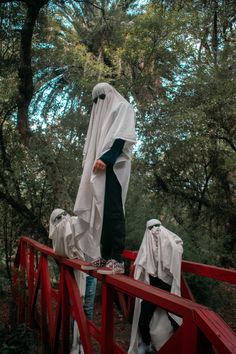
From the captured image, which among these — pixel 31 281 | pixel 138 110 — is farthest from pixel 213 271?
pixel 138 110

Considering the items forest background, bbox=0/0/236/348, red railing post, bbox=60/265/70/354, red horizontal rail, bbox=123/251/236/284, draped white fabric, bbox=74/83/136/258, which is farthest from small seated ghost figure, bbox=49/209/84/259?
forest background, bbox=0/0/236/348

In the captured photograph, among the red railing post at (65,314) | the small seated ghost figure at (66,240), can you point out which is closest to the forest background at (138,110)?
the small seated ghost figure at (66,240)

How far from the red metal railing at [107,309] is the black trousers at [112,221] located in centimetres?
23

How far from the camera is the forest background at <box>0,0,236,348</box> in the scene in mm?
7961

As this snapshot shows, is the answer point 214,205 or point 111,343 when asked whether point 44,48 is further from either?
point 111,343

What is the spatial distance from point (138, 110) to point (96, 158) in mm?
8063

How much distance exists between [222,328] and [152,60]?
1065cm

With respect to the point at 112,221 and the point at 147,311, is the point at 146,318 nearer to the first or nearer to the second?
the point at 147,311

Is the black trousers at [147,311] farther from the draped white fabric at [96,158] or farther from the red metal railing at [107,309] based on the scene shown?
the draped white fabric at [96,158]

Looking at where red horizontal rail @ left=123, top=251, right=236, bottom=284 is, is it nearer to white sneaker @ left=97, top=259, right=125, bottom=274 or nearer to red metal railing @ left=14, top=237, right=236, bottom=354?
red metal railing @ left=14, top=237, right=236, bottom=354

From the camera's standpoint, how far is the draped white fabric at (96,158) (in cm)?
290

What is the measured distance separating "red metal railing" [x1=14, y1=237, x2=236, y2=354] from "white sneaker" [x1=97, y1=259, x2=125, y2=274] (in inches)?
1.9

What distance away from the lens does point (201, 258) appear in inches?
275

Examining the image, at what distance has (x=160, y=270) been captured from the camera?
13.0ft
